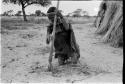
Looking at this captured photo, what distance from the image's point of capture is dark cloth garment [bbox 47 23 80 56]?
17.4 feet

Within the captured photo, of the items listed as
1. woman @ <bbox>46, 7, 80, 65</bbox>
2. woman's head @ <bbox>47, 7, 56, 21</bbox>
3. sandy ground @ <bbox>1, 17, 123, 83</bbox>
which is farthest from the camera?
woman @ <bbox>46, 7, 80, 65</bbox>

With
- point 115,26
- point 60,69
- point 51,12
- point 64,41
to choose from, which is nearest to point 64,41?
point 64,41

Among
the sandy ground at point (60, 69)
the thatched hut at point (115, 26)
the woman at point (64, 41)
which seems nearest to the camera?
the sandy ground at point (60, 69)

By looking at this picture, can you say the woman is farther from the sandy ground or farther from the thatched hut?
the thatched hut

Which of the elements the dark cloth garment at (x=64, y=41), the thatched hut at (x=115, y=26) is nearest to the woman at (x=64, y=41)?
the dark cloth garment at (x=64, y=41)

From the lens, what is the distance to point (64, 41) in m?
5.41

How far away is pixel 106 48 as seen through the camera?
27.6 feet

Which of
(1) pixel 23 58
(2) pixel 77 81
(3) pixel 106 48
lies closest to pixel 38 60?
(1) pixel 23 58

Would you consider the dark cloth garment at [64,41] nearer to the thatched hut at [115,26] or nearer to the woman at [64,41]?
the woman at [64,41]

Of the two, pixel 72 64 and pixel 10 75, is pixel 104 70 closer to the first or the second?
pixel 72 64

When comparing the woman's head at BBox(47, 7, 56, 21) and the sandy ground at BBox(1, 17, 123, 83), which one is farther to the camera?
the woman's head at BBox(47, 7, 56, 21)

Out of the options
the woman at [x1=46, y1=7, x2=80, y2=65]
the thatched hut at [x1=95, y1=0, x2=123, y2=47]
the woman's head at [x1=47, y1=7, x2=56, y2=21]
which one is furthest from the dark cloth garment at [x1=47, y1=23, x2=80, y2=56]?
the thatched hut at [x1=95, y1=0, x2=123, y2=47]

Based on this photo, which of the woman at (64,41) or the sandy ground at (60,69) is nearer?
the sandy ground at (60,69)

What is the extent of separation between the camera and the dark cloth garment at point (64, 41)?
17.4 feet
